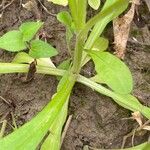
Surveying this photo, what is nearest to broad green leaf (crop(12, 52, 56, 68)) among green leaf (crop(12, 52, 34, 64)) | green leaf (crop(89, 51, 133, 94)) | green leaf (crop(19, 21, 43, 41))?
green leaf (crop(12, 52, 34, 64))

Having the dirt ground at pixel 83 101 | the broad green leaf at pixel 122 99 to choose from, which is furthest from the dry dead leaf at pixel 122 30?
the broad green leaf at pixel 122 99

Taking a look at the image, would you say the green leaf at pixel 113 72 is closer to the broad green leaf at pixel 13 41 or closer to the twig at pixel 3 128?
the broad green leaf at pixel 13 41

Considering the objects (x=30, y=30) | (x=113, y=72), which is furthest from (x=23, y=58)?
(x=113, y=72)

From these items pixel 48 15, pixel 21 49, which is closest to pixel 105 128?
pixel 21 49

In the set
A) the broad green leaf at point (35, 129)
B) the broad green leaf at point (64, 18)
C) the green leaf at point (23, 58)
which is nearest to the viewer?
the broad green leaf at point (35, 129)

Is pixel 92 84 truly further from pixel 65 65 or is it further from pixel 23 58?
pixel 23 58

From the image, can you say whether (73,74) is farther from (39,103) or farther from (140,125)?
(140,125)

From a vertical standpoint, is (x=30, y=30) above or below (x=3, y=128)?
above
